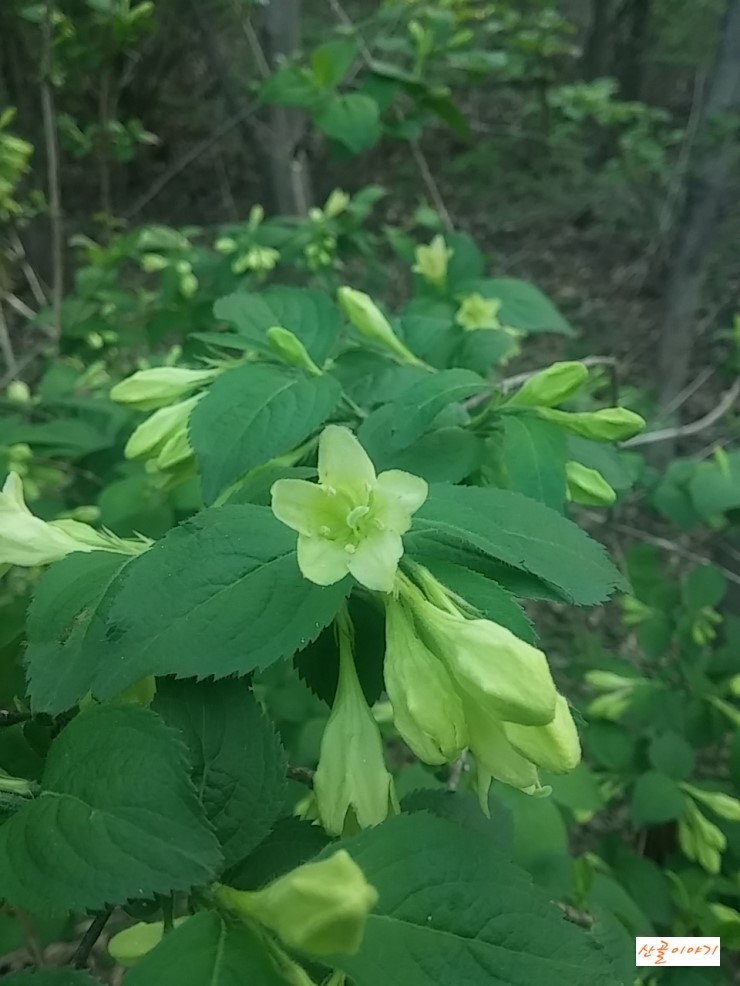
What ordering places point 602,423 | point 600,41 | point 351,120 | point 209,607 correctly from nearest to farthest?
point 209,607 < point 602,423 < point 351,120 < point 600,41

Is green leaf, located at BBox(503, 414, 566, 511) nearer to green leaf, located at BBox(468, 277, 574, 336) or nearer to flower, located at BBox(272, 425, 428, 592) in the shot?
flower, located at BBox(272, 425, 428, 592)

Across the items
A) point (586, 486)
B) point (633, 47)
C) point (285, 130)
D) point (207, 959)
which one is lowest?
point (207, 959)

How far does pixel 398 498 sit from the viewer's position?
53 cm

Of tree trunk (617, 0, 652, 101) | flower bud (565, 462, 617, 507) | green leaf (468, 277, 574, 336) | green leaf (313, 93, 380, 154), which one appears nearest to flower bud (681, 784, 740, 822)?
green leaf (468, 277, 574, 336)

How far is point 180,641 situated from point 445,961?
0.22 m

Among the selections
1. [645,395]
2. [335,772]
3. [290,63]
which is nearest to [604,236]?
[645,395]

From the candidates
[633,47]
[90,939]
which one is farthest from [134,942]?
[633,47]

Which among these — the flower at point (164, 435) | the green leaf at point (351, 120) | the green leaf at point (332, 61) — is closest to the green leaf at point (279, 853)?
the flower at point (164, 435)

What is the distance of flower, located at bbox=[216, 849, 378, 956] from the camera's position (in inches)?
15.2

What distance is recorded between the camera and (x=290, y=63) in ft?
6.07

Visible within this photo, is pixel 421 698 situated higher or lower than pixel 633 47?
lower

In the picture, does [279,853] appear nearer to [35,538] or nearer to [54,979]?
[54,979]

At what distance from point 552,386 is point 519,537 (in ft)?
0.81

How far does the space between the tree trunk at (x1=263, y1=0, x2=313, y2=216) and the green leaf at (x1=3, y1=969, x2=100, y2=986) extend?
1.99m
